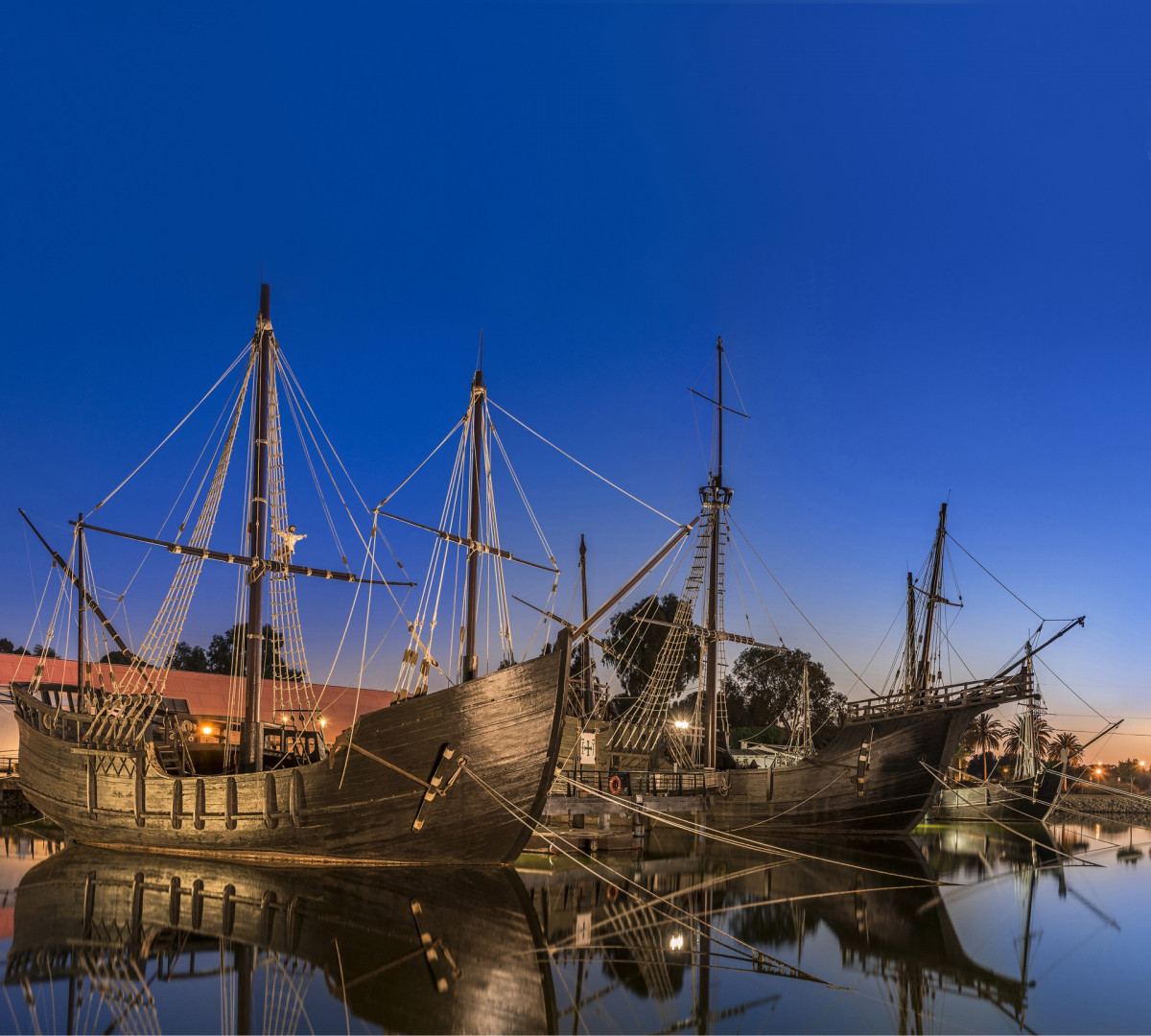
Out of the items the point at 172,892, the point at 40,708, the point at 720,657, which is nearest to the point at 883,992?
the point at 172,892

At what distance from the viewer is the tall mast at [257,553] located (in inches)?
654

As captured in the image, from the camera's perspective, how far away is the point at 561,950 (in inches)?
374

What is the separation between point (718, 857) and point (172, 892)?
10.6m

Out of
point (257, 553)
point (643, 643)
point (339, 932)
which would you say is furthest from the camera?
A: point (643, 643)

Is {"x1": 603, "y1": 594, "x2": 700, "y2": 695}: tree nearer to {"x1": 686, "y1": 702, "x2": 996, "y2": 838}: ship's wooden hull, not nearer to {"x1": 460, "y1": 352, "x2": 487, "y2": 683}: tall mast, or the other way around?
{"x1": 686, "y1": 702, "x2": 996, "y2": 838}: ship's wooden hull

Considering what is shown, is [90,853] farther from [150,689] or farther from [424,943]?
[424,943]

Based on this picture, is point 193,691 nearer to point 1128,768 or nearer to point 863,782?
point 863,782

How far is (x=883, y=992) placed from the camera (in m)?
8.32

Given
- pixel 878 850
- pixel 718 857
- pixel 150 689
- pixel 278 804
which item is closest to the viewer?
pixel 278 804

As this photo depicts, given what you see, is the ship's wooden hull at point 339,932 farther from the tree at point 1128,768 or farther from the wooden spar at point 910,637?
the tree at point 1128,768

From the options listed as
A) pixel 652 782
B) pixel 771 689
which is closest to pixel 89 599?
pixel 652 782

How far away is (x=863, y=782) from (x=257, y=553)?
16.4 meters

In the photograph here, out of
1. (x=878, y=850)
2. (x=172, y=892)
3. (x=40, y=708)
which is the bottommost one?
(x=878, y=850)

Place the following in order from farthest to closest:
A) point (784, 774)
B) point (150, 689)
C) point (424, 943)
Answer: point (784, 774)
point (150, 689)
point (424, 943)
